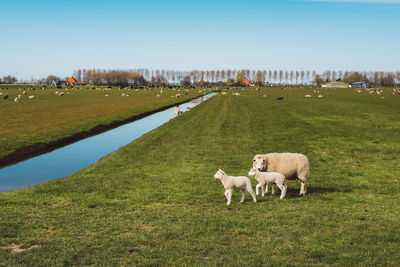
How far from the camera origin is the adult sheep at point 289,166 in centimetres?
1338

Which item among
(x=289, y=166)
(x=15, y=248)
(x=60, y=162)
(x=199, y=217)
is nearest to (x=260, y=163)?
(x=289, y=166)

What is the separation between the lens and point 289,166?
13.5 m

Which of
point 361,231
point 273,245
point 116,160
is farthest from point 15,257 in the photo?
point 116,160

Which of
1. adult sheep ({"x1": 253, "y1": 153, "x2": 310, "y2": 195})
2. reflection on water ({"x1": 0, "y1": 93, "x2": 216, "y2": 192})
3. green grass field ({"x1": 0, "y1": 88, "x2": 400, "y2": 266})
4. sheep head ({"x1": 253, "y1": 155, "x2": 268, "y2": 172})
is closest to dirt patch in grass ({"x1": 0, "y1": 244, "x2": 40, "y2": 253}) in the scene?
green grass field ({"x1": 0, "y1": 88, "x2": 400, "y2": 266})

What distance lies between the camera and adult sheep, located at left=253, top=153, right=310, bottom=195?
1338cm

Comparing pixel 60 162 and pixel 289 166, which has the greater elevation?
pixel 289 166

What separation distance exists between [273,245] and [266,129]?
25.9 metres

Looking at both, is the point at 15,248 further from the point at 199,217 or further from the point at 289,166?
the point at 289,166

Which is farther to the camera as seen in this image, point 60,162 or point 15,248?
point 60,162

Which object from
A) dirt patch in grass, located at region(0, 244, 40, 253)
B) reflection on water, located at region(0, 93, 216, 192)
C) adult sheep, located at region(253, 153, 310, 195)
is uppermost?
adult sheep, located at region(253, 153, 310, 195)

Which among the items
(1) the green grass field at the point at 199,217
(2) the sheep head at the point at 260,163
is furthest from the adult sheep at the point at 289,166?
(1) the green grass field at the point at 199,217

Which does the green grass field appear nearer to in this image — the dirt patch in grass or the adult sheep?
the dirt patch in grass

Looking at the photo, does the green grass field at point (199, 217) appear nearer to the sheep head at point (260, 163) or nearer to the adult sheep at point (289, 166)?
the adult sheep at point (289, 166)

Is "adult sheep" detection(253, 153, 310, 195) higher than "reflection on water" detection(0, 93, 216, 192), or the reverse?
"adult sheep" detection(253, 153, 310, 195)
